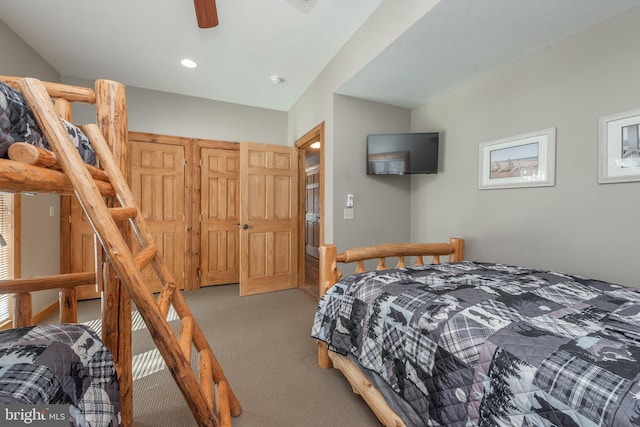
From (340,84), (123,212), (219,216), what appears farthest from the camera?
(219,216)

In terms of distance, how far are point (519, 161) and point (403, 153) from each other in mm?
993

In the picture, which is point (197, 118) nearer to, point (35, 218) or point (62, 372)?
point (35, 218)

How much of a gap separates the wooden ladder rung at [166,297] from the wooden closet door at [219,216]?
273 centimetres

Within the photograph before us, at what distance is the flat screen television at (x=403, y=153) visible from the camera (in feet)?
8.75

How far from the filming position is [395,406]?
3.93 feet

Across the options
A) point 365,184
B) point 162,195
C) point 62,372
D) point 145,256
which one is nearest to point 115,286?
point 145,256

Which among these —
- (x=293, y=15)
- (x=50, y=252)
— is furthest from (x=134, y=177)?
(x=293, y=15)

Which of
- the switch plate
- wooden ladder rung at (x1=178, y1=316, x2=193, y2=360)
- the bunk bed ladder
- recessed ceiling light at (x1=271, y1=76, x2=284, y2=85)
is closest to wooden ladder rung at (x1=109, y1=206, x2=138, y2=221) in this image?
the bunk bed ladder

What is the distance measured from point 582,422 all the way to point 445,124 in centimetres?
261

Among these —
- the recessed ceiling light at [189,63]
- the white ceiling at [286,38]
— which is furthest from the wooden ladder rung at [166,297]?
the recessed ceiling light at [189,63]

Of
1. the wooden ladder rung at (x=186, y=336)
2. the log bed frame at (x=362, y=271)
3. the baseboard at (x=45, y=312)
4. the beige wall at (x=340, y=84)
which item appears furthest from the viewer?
the baseboard at (x=45, y=312)

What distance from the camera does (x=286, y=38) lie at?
238 centimetres

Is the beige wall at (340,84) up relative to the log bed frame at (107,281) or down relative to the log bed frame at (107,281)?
up
